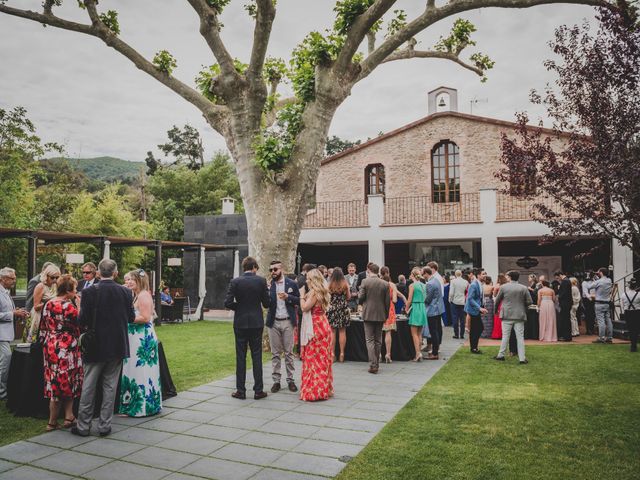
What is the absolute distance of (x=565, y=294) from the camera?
1234 centimetres

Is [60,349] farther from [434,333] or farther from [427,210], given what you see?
[427,210]

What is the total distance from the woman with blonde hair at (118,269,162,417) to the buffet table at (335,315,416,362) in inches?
182

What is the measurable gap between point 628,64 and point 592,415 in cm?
608

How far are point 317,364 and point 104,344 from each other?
271 centimetres

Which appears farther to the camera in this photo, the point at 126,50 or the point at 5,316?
the point at 126,50

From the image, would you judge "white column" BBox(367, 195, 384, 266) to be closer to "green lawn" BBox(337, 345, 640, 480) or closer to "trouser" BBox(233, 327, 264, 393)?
"green lawn" BBox(337, 345, 640, 480)

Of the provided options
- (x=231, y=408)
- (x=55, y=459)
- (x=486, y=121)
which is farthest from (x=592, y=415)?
(x=486, y=121)

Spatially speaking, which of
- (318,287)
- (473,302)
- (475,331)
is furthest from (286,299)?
(475,331)

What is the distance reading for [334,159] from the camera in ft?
75.5

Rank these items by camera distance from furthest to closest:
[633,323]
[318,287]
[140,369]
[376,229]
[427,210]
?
[427,210], [376,229], [633,323], [318,287], [140,369]

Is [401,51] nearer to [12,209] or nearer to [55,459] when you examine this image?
[55,459]

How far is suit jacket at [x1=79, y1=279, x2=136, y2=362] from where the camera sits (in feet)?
16.2

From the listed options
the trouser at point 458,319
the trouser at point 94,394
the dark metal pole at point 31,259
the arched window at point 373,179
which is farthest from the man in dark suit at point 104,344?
the arched window at point 373,179

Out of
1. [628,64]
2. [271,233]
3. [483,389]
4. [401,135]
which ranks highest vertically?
[401,135]
